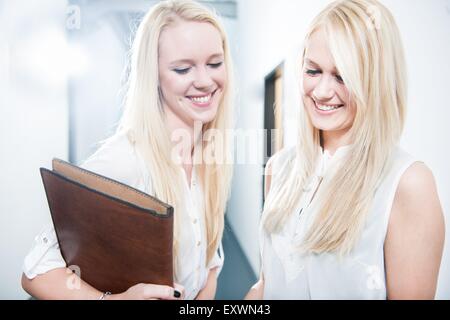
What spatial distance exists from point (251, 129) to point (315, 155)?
18 cm

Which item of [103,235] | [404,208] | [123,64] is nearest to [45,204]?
[103,235]

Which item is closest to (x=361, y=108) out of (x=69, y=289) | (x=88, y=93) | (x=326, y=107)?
(x=326, y=107)

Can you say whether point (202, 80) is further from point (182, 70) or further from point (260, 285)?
point (260, 285)

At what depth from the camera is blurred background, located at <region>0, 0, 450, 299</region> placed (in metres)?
0.90

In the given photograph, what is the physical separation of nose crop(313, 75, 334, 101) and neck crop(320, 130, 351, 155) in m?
0.09

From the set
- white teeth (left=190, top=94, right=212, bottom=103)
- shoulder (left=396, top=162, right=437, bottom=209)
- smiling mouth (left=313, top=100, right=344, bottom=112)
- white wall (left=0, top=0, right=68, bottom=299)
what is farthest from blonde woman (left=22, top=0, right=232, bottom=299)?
shoulder (left=396, top=162, right=437, bottom=209)

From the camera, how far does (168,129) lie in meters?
0.86

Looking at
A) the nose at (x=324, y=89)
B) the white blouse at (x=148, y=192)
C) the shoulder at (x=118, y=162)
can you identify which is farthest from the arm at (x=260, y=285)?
the shoulder at (x=118, y=162)

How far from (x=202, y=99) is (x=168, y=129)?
11 cm

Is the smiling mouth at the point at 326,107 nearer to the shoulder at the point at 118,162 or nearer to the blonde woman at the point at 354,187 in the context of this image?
the blonde woman at the point at 354,187

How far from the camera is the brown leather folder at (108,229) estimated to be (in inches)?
28.9

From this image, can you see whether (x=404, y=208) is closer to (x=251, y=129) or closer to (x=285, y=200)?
(x=285, y=200)

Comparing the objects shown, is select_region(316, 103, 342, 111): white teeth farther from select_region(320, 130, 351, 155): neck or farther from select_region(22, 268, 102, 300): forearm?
select_region(22, 268, 102, 300): forearm
